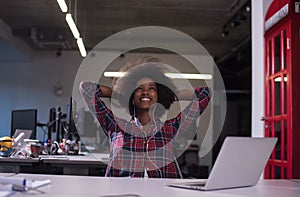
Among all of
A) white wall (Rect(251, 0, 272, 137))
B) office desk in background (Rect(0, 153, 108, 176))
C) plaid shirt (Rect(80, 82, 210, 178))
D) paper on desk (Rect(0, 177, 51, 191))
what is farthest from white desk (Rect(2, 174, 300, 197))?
white wall (Rect(251, 0, 272, 137))

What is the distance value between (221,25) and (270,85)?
12.5 ft

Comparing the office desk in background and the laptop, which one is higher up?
the laptop

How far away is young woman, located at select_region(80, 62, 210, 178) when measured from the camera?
1921 mm

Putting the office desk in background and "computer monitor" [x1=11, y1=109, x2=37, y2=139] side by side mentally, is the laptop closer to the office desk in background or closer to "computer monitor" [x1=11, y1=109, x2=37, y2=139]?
the office desk in background

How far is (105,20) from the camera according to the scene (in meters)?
6.91

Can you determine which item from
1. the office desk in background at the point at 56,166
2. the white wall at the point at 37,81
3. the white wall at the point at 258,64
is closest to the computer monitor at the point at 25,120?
the office desk in background at the point at 56,166

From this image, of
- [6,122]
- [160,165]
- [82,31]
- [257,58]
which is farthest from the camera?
[6,122]

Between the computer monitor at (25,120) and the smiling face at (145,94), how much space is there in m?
2.43

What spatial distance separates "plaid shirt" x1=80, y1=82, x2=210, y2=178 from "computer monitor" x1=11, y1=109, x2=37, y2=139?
228cm

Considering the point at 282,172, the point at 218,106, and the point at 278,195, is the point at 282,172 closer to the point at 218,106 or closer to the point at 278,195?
the point at 278,195

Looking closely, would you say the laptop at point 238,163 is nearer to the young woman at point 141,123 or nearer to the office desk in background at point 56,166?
the young woman at point 141,123

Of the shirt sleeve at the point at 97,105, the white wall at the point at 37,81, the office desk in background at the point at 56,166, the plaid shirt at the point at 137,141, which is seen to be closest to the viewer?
the plaid shirt at the point at 137,141

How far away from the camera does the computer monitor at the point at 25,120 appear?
4160 mm

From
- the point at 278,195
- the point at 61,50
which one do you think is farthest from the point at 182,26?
the point at 278,195
